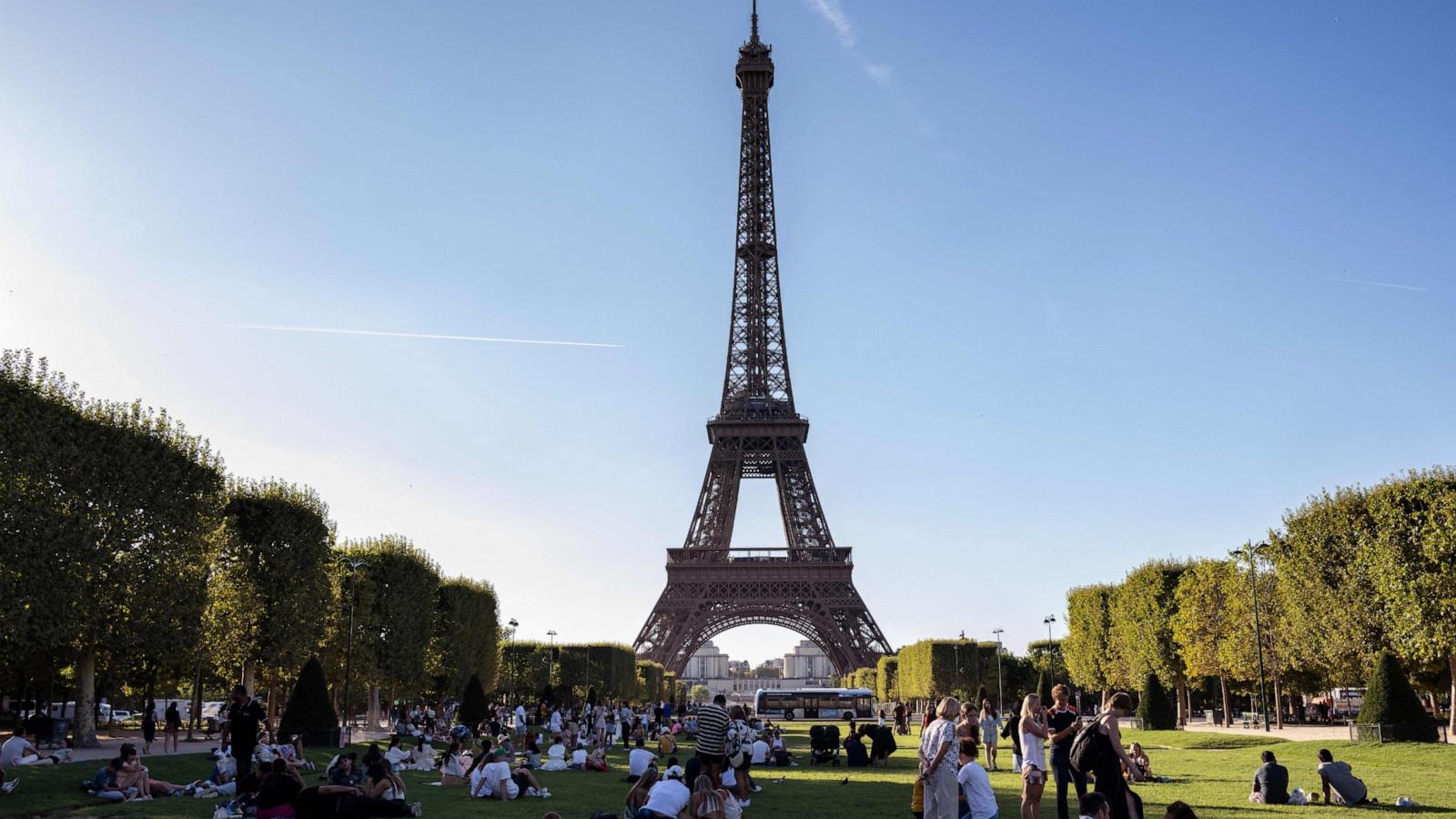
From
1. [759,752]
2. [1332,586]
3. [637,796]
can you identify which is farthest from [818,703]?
[637,796]

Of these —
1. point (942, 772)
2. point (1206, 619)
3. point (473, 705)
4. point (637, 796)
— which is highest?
point (1206, 619)

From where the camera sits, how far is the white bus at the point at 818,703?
6969cm

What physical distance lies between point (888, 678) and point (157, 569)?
61.8m

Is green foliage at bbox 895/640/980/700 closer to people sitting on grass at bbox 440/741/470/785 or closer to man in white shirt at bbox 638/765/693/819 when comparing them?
people sitting on grass at bbox 440/741/470/785

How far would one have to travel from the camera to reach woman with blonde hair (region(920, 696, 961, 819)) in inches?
484

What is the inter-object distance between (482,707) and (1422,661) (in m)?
31.4

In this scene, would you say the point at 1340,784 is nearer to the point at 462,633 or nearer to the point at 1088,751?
the point at 1088,751

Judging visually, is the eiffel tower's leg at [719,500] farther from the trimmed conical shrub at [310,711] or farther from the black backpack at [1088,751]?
the black backpack at [1088,751]

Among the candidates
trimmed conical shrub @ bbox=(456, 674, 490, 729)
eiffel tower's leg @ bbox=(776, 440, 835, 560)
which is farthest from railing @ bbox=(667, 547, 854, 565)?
trimmed conical shrub @ bbox=(456, 674, 490, 729)

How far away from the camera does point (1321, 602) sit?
126ft

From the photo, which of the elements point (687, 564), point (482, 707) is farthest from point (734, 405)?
point (482, 707)

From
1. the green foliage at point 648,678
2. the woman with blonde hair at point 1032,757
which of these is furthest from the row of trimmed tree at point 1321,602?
the green foliage at point 648,678

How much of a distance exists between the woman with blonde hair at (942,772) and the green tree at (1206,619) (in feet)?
141

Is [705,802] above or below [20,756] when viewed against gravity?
above
